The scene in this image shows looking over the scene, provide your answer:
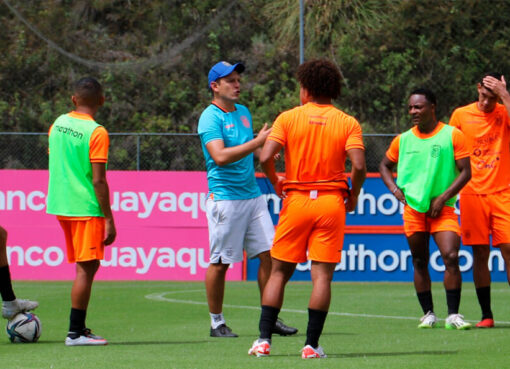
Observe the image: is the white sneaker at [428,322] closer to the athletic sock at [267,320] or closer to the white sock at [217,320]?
the white sock at [217,320]

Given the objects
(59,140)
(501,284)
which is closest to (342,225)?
(59,140)

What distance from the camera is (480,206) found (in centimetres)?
970

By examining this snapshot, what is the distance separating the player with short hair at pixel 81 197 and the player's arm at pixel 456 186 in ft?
9.28

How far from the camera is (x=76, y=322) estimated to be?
815 centimetres

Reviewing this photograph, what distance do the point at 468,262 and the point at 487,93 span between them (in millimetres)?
7466

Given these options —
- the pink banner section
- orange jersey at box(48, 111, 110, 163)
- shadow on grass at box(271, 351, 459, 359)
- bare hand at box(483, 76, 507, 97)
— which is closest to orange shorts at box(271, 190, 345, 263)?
shadow on grass at box(271, 351, 459, 359)

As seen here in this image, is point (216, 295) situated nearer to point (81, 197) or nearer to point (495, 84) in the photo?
point (81, 197)

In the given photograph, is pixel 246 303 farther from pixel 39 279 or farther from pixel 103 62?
pixel 103 62

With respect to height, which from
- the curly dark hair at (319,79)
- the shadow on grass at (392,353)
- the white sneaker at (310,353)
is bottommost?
the shadow on grass at (392,353)

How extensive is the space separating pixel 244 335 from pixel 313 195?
87.5 inches

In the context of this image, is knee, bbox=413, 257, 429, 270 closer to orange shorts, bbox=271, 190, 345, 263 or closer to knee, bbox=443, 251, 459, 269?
knee, bbox=443, 251, 459, 269

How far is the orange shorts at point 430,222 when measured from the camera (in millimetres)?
9422

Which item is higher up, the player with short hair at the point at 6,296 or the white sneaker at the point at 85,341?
the player with short hair at the point at 6,296

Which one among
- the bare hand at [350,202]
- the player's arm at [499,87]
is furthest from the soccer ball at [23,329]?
the player's arm at [499,87]
